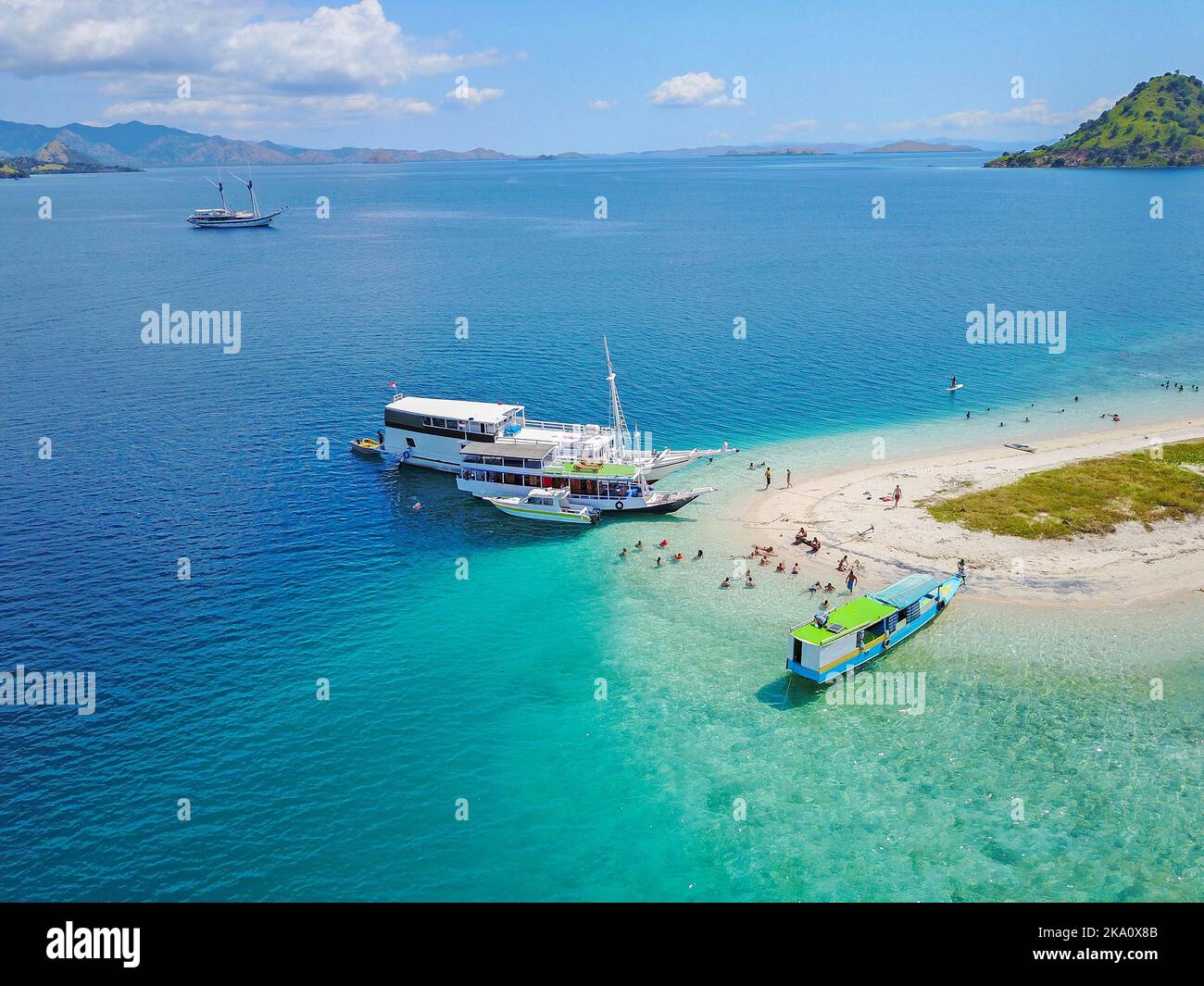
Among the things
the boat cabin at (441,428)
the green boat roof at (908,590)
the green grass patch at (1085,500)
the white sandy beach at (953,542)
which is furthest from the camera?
the boat cabin at (441,428)

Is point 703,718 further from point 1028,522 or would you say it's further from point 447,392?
point 447,392

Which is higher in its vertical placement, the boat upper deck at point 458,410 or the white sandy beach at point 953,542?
the boat upper deck at point 458,410

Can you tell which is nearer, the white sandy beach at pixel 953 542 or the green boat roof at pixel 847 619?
the green boat roof at pixel 847 619

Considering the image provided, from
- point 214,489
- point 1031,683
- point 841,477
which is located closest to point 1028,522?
point 841,477

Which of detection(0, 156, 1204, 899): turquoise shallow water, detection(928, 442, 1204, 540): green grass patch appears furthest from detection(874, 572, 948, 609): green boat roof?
detection(928, 442, 1204, 540): green grass patch

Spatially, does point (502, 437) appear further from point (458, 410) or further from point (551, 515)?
point (551, 515)

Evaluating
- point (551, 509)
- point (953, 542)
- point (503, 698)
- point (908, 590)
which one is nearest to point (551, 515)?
point (551, 509)

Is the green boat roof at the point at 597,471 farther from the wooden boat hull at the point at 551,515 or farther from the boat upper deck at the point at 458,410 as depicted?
the boat upper deck at the point at 458,410

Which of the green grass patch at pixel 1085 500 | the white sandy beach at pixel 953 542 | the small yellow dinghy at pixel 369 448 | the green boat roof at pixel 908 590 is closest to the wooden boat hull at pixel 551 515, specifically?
the white sandy beach at pixel 953 542
